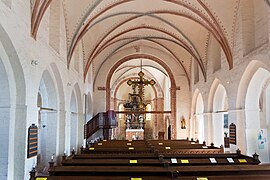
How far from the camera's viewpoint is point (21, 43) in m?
6.33

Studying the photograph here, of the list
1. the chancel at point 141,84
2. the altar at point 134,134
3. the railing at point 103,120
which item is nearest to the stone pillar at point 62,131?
the chancel at point 141,84

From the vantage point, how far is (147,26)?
14.9 m

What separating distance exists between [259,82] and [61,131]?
737cm

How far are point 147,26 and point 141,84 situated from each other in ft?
13.3

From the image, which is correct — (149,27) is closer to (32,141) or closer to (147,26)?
(147,26)

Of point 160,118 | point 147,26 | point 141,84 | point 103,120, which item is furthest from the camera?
point 160,118

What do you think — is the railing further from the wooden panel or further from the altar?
the altar

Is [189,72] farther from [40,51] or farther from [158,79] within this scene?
[40,51]

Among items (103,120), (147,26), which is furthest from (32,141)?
(103,120)

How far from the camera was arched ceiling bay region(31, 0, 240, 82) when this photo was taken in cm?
1036

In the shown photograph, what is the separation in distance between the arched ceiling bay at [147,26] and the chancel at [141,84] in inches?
1.9

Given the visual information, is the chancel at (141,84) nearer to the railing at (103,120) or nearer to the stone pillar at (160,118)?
the railing at (103,120)

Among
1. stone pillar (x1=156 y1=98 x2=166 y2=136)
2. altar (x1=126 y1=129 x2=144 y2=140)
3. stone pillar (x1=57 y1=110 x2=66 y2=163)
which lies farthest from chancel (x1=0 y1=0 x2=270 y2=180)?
altar (x1=126 y1=129 x2=144 y2=140)

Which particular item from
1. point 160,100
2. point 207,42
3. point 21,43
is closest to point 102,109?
point 207,42
